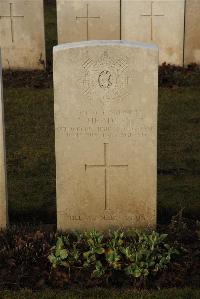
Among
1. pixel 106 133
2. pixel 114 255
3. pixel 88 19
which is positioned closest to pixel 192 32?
pixel 88 19

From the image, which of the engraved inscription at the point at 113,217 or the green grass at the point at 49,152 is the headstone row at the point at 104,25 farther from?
the engraved inscription at the point at 113,217

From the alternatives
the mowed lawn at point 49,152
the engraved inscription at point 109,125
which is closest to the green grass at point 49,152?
the mowed lawn at point 49,152

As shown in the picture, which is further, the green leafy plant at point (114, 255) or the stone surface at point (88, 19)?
the stone surface at point (88, 19)

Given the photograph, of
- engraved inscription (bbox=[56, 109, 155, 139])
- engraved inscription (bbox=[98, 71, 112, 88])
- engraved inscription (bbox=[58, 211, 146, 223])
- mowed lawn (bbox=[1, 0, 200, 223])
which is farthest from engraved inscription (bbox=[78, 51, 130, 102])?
mowed lawn (bbox=[1, 0, 200, 223])

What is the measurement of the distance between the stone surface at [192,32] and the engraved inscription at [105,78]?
19.9ft

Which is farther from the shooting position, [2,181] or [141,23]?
[141,23]

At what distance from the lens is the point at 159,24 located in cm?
1103

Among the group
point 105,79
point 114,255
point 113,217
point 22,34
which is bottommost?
point 114,255

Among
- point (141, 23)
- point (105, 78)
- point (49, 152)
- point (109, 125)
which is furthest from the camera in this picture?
point (141, 23)

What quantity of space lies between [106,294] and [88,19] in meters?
7.26

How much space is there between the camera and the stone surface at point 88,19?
11.0 metres

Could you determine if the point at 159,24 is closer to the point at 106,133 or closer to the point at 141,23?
the point at 141,23

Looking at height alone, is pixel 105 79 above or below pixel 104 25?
below

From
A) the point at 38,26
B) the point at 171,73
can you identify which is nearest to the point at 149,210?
the point at 171,73
